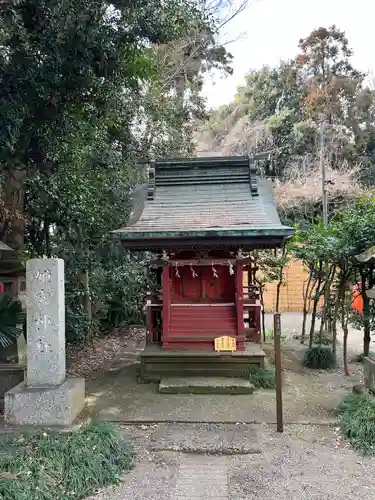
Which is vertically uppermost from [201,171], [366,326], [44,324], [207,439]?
[201,171]

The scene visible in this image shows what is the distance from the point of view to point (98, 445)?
165 inches

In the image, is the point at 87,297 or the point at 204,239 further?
the point at 87,297

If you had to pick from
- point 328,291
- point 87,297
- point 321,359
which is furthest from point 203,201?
point 321,359

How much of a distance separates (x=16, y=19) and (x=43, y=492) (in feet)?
16.5

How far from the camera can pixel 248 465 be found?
432 centimetres

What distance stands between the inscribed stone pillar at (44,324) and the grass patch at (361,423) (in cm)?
344

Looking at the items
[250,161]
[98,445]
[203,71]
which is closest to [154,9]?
[250,161]

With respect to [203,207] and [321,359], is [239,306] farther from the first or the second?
[321,359]

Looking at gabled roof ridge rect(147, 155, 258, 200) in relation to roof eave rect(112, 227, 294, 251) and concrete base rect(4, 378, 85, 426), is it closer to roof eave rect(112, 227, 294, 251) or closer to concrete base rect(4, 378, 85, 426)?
roof eave rect(112, 227, 294, 251)

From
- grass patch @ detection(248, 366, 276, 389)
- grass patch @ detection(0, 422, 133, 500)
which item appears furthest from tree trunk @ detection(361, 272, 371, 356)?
grass patch @ detection(0, 422, 133, 500)

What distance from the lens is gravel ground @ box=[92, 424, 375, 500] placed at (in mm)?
3805

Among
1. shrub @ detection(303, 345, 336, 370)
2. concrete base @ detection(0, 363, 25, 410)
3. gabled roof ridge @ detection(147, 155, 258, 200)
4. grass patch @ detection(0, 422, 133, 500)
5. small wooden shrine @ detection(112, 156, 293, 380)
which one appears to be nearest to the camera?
grass patch @ detection(0, 422, 133, 500)

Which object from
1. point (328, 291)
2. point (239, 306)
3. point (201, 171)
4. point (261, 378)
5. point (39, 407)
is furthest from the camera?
point (328, 291)

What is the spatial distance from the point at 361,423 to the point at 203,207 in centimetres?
441
